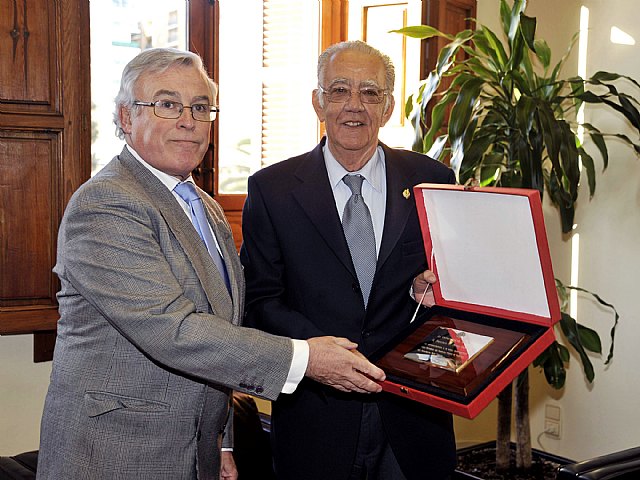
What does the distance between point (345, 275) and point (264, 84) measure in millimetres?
2004

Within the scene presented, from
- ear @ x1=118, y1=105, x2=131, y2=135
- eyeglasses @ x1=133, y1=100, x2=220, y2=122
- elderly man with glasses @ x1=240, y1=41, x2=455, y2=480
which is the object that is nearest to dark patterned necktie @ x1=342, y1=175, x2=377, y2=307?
elderly man with glasses @ x1=240, y1=41, x2=455, y2=480

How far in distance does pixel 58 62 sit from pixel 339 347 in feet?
4.51

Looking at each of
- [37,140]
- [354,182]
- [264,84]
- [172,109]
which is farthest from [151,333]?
[264,84]

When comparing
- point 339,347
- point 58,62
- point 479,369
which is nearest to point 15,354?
point 58,62

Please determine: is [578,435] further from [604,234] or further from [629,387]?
[604,234]

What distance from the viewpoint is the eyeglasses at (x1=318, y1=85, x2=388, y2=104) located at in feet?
6.65

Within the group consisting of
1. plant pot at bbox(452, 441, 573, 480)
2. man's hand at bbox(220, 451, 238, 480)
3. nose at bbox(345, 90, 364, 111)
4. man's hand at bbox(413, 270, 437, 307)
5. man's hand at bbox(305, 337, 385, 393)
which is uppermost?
nose at bbox(345, 90, 364, 111)

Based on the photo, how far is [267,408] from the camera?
333cm

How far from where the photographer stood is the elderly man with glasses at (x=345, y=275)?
6.23 ft

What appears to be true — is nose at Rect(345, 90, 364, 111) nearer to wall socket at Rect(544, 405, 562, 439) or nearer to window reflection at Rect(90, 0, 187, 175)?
window reflection at Rect(90, 0, 187, 175)

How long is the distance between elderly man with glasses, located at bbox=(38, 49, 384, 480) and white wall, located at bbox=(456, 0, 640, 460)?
7.43ft

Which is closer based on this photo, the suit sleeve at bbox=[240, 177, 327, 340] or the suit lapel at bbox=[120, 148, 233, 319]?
the suit lapel at bbox=[120, 148, 233, 319]

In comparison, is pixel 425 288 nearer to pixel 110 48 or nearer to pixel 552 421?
pixel 110 48

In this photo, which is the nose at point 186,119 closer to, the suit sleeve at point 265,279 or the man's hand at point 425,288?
the suit sleeve at point 265,279
